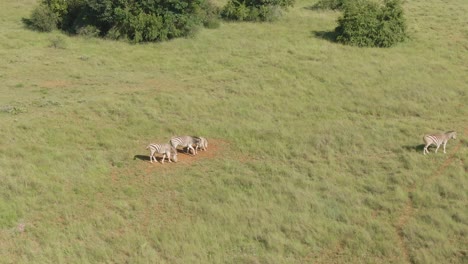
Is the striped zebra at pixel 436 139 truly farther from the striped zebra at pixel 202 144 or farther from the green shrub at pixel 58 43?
the green shrub at pixel 58 43

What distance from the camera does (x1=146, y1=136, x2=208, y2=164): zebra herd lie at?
1988cm

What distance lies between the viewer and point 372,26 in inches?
1446

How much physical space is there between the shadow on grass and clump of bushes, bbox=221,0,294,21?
5.38 m

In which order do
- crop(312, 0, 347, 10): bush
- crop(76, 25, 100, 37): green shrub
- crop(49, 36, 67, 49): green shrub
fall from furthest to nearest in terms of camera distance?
crop(312, 0, 347, 10): bush → crop(76, 25, 100, 37): green shrub → crop(49, 36, 67, 49): green shrub

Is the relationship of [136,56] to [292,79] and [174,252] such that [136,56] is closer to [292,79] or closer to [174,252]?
[292,79]

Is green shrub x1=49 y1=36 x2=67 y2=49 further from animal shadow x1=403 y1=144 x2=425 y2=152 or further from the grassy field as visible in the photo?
animal shadow x1=403 y1=144 x2=425 y2=152

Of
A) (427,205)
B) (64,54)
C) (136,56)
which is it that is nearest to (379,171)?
(427,205)

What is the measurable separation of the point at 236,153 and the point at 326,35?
22097mm

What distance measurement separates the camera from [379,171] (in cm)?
1886

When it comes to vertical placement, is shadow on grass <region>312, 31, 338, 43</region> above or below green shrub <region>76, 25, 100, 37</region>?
above

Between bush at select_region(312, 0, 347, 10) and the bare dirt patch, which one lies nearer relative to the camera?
the bare dirt patch

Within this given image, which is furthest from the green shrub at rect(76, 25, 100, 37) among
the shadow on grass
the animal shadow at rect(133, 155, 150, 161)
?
the animal shadow at rect(133, 155, 150, 161)

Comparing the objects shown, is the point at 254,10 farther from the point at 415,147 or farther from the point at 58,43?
the point at 415,147

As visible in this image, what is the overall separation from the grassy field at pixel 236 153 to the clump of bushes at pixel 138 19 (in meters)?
1.77
